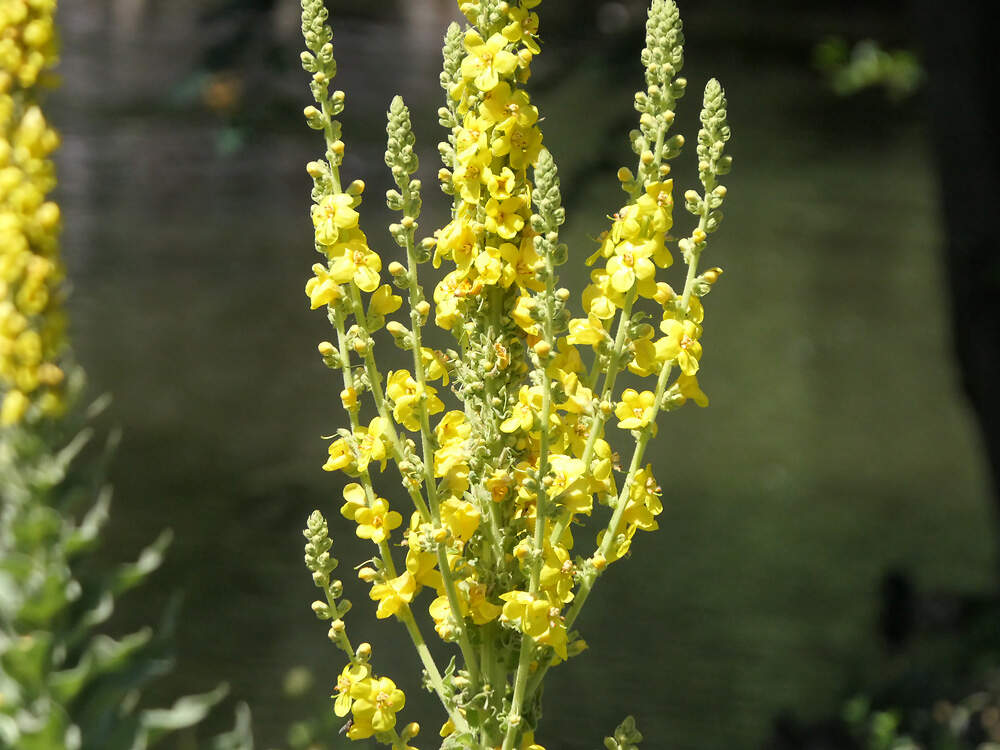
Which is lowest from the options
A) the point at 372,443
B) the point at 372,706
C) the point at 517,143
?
the point at 372,706

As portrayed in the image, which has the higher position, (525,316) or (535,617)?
(525,316)

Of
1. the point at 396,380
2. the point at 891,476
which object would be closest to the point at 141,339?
the point at 891,476

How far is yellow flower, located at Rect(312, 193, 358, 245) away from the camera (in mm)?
1020

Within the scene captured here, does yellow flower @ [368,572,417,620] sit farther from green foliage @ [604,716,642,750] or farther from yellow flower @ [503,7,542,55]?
yellow flower @ [503,7,542,55]

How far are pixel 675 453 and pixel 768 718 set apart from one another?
243 centimetres

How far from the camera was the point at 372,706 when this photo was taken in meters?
1.06

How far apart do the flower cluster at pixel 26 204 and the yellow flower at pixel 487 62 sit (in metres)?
0.65

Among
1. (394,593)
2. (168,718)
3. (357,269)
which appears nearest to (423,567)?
(394,593)

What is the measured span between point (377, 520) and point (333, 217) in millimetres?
237

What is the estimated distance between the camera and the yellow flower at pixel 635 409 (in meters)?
1.06

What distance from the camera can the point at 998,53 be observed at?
3977mm

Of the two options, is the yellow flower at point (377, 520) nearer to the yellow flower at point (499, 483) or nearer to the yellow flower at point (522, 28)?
the yellow flower at point (499, 483)

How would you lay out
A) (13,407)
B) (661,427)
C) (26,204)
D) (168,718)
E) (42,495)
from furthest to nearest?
(661,427), (168,718), (42,495), (13,407), (26,204)

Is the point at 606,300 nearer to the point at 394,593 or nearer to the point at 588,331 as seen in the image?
the point at 588,331
